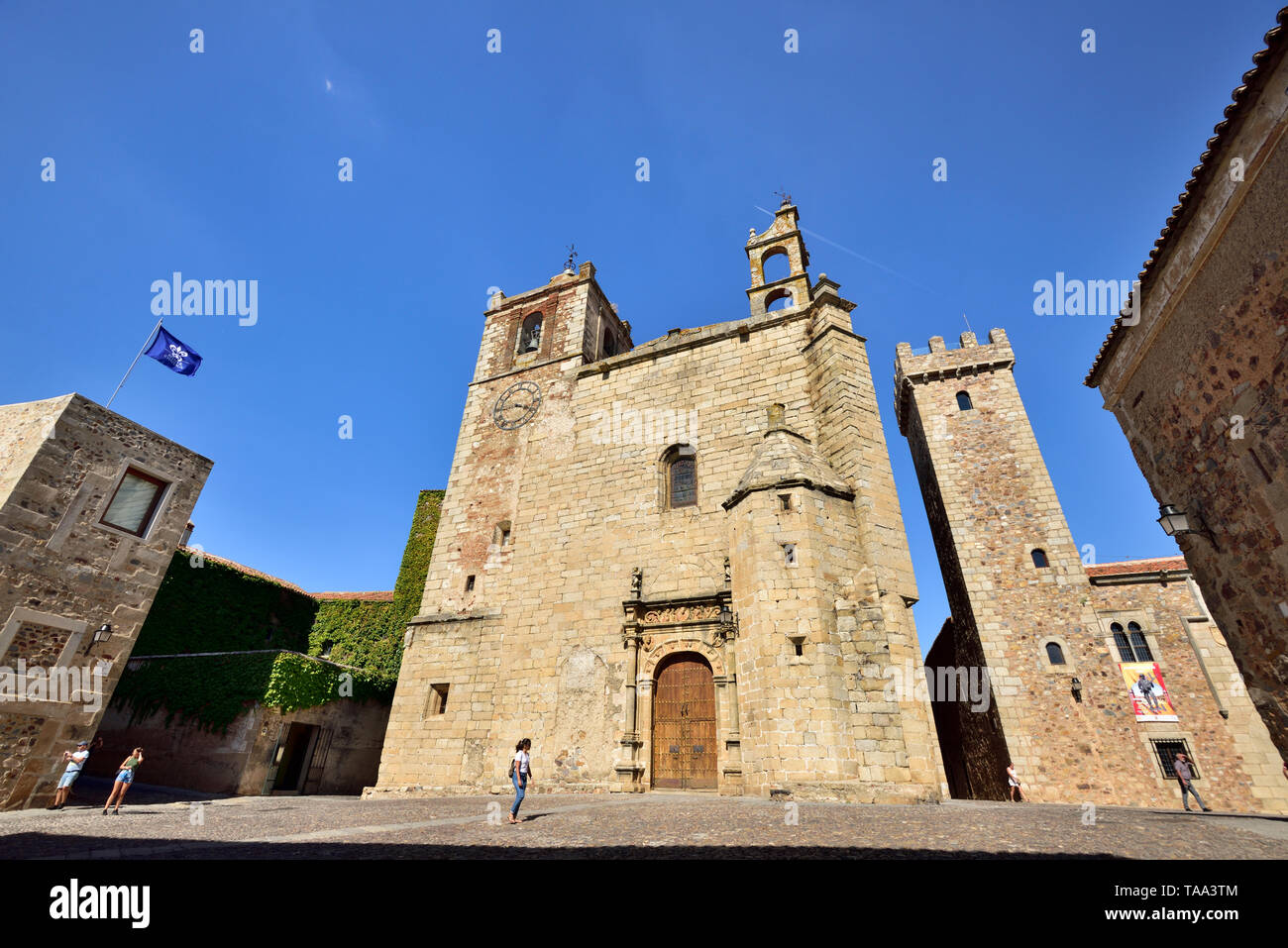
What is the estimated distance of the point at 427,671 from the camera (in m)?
14.6

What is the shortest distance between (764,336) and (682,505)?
534 cm

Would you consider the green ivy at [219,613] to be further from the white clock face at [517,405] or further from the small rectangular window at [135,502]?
the white clock face at [517,405]

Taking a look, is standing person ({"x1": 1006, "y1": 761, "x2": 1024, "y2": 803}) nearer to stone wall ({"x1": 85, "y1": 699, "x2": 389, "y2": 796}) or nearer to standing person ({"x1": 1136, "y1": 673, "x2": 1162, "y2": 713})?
standing person ({"x1": 1136, "y1": 673, "x2": 1162, "y2": 713})

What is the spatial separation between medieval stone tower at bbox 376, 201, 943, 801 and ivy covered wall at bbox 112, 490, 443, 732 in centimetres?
442

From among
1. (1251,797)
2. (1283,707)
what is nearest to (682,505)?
(1283,707)

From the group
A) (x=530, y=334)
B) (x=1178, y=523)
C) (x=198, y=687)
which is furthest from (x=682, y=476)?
(x=198, y=687)

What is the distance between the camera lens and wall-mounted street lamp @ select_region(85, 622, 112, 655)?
10.7 m

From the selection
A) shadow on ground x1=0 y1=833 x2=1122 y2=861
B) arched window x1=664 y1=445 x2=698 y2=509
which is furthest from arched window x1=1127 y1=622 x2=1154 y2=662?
shadow on ground x1=0 y1=833 x2=1122 y2=861

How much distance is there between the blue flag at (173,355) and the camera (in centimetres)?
1291

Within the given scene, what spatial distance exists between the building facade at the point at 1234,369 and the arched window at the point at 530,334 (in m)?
16.5

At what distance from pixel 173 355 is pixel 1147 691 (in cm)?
2902

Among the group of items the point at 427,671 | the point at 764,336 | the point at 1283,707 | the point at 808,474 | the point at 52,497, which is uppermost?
the point at 764,336
